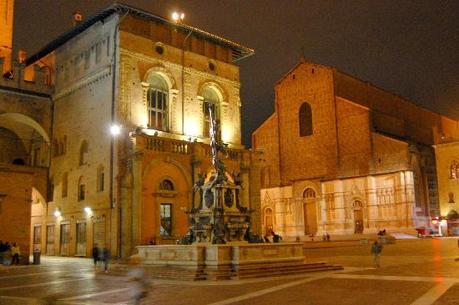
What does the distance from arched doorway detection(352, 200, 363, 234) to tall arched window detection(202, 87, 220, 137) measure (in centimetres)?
1953

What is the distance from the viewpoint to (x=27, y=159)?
40.3 m

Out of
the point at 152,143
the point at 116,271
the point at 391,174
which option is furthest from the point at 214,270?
the point at 391,174

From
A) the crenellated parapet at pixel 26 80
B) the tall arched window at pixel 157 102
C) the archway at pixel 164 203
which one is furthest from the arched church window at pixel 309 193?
the crenellated parapet at pixel 26 80

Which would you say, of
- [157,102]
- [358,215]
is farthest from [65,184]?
[358,215]

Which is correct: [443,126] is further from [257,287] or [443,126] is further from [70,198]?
[257,287]

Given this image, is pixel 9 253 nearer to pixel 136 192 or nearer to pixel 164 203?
pixel 136 192

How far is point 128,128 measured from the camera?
104 ft

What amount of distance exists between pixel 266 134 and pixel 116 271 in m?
38.6

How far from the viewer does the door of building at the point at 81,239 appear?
33125 mm

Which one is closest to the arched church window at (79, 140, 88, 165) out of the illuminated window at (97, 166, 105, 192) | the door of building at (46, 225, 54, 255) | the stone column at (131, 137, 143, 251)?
the illuminated window at (97, 166, 105, 192)

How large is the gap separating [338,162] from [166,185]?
25.0 meters

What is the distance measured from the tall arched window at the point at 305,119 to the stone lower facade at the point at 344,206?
18.5 feet

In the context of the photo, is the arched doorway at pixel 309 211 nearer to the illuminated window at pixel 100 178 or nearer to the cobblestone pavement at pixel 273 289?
the illuminated window at pixel 100 178

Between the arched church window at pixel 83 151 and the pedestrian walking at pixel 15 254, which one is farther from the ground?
the arched church window at pixel 83 151
